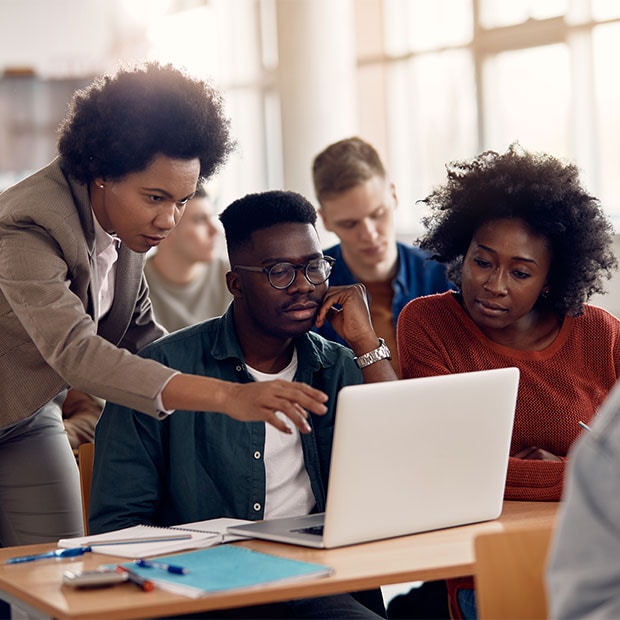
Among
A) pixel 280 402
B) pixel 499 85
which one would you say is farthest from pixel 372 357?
pixel 499 85

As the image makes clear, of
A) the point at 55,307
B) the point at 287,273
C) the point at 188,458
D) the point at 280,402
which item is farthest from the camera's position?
the point at 287,273

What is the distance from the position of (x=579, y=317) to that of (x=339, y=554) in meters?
1.04

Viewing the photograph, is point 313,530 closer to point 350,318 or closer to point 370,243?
point 350,318

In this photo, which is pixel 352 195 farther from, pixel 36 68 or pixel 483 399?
pixel 36 68

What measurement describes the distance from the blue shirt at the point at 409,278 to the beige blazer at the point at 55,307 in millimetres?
1284

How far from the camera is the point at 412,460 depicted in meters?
1.77

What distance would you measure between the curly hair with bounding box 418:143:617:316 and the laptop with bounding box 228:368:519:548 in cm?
71

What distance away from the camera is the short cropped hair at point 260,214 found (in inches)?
88.2

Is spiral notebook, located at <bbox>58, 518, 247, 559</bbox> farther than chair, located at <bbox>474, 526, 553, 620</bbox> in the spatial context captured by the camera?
Yes

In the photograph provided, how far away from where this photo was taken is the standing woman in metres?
1.86

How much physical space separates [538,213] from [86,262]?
104cm

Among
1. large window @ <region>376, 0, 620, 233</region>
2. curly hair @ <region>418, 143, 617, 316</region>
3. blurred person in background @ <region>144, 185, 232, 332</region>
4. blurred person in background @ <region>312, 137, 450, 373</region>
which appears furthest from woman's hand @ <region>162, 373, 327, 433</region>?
large window @ <region>376, 0, 620, 233</region>

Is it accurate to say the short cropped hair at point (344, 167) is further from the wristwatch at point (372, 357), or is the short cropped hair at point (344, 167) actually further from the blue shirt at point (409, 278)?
the wristwatch at point (372, 357)

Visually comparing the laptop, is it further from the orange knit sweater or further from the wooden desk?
the orange knit sweater
